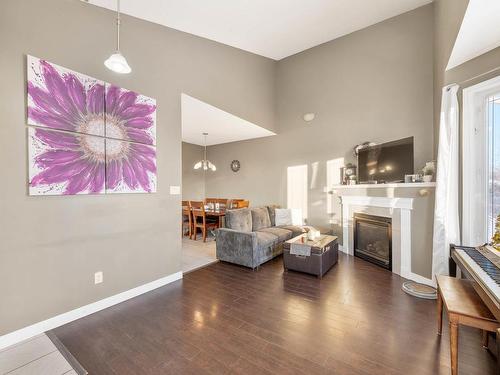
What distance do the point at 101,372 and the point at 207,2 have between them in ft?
12.4

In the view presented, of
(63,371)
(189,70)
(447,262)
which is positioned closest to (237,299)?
(63,371)

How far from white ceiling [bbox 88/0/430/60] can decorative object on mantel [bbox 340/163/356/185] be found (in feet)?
8.23

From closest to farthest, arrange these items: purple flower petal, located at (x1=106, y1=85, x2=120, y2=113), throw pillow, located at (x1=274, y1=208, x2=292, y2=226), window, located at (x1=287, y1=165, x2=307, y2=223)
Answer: purple flower petal, located at (x1=106, y1=85, x2=120, y2=113), throw pillow, located at (x1=274, y1=208, x2=292, y2=226), window, located at (x1=287, y1=165, x2=307, y2=223)

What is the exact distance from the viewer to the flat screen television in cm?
345

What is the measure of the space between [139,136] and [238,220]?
2.06 m

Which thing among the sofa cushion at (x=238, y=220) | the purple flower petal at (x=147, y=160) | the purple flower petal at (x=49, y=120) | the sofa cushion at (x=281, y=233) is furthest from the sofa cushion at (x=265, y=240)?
the purple flower petal at (x=49, y=120)

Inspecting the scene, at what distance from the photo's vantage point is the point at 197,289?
2877 mm

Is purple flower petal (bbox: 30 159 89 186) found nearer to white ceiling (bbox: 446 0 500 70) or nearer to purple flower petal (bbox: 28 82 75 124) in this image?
purple flower petal (bbox: 28 82 75 124)

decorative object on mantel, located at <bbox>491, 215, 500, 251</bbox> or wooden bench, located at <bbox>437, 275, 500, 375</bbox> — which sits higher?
decorative object on mantel, located at <bbox>491, 215, 500, 251</bbox>

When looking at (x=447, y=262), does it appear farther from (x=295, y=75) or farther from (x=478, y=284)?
(x=295, y=75)

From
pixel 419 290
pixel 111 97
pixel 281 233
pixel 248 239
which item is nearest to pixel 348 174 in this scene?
pixel 281 233

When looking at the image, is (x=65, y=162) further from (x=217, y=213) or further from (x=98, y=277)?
(x=217, y=213)

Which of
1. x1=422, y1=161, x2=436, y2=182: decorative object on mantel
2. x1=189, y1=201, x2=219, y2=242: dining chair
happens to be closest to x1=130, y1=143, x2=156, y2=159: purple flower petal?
x1=189, y1=201, x2=219, y2=242: dining chair

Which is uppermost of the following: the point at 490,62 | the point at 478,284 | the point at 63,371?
the point at 490,62
